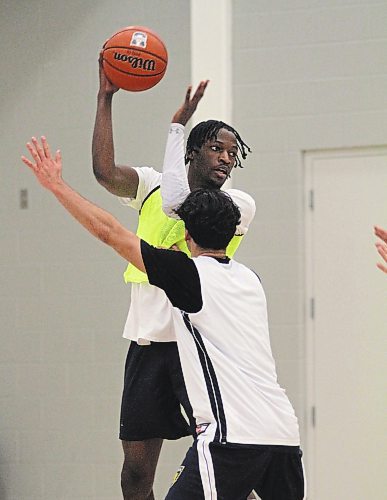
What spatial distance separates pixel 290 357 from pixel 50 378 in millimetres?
1644

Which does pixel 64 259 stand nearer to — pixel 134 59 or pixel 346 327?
pixel 346 327

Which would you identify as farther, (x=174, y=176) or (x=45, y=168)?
(x=174, y=176)

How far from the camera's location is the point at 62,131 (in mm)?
6262

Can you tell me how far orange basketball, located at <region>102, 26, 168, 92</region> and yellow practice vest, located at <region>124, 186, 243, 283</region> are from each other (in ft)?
1.46

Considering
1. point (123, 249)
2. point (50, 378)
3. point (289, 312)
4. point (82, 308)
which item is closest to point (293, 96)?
point (289, 312)

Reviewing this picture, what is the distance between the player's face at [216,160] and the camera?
3.63 m

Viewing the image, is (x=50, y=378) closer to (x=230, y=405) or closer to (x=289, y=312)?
(x=289, y=312)

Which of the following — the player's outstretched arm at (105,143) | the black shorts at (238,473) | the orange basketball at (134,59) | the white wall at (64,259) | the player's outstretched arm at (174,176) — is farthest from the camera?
the white wall at (64,259)

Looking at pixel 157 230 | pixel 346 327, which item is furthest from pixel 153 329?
pixel 346 327

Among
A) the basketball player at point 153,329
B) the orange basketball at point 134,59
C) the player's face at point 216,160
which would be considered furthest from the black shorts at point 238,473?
the orange basketball at point 134,59

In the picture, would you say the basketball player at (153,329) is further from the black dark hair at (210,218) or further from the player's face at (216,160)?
the black dark hair at (210,218)

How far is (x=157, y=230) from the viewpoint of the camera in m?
3.67

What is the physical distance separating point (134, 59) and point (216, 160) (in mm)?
508

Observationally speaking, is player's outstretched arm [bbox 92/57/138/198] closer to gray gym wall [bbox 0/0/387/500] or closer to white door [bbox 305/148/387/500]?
gray gym wall [bbox 0/0/387/500]
